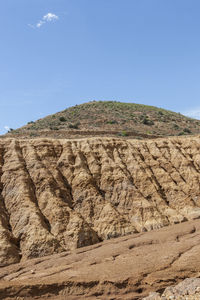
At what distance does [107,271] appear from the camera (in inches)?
471

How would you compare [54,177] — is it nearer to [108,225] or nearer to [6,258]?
→ [108,225]

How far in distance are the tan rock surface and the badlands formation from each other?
0.13 feet

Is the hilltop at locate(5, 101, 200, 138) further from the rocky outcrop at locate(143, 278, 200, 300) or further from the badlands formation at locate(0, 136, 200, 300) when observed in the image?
the rocky outcrop at locate(143, 278, 200, 300)

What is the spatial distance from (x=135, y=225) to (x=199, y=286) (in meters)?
8.43

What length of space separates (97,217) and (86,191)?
7.56 ft

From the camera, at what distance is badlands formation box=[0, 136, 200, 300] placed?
11.5 m

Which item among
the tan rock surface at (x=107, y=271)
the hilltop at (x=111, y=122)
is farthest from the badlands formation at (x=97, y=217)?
the hilltop at (x=111, y=122)

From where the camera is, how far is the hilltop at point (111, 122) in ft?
134

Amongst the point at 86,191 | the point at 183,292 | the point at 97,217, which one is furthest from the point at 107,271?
the point at 86,191

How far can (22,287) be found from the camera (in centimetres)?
1045

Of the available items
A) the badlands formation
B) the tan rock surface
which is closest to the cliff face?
the badlands formation

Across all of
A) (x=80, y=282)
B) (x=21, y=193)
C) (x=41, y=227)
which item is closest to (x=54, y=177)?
(x=21, y=193)

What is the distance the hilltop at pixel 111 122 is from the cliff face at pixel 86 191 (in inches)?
465

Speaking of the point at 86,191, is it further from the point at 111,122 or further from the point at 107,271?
the point at 111,122
